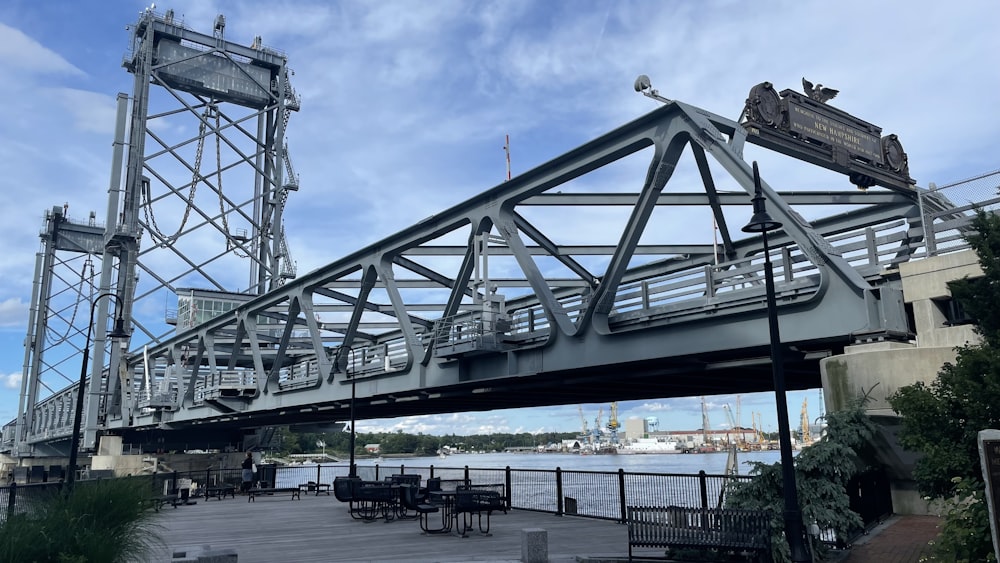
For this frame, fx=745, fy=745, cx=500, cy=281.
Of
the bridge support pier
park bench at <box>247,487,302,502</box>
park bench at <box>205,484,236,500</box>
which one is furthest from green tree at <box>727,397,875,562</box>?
park bench at <box>205,484,236,500</box>

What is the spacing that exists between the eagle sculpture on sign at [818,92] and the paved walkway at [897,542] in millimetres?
9971

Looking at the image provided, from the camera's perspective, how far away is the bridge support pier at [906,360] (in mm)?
11891

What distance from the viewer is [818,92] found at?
1802cm

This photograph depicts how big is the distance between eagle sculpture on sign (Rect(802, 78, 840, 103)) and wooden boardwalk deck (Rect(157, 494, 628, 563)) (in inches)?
440

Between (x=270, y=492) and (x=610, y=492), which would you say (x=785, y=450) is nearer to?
(x=610, y=492)

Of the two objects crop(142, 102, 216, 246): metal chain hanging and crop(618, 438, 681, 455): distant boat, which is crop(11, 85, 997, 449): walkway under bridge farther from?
crop(618, 438, 681, 455): distant boat

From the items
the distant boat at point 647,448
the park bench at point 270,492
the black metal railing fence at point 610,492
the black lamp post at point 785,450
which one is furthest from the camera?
the distant boat at point 647,448

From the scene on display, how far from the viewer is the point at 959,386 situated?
29.2ft

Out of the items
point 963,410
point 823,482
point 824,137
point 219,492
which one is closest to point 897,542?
point 823,482

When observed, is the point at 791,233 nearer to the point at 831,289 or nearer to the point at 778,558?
the point at 831,289

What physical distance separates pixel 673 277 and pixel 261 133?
59.1 metres

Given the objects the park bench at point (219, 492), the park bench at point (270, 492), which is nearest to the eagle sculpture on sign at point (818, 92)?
the park bench at point (270, 492)

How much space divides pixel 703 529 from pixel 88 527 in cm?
838

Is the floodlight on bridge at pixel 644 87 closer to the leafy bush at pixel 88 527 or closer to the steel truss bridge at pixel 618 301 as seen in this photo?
the steel truss bridge at pixel 618 301
